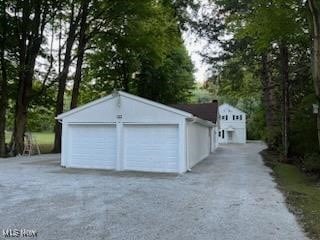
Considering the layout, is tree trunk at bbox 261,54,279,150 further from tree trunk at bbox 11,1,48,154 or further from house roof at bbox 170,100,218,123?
tree trunk at bbox 11,1,48,154

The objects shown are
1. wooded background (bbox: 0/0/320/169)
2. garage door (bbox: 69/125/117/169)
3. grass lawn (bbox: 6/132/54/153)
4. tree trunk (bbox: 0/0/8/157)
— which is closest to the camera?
garage door (bbox: 69/125/117/169)

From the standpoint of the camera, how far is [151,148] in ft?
51.7

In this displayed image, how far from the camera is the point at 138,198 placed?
9.65 m

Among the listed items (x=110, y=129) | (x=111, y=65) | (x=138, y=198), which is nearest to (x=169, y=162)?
(x=110, y=129)

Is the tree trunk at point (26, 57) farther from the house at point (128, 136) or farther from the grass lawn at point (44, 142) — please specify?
the house at point (128, 136)

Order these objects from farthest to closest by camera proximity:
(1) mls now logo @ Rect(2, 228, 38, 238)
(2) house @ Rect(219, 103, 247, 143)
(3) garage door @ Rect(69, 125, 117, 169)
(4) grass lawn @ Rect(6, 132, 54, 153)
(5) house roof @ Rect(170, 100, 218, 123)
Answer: (2) house @ Rect(219, 103, 247, 143), (5) house roof @ Rect(170, 100, 218, 123), (4) grass lawn @ Rect(6, 132, 54, 153), (3) garage door @ Rect(69, 125, 117, 169), (1) mls now logo @ Rect(2, 228, 38, 238)

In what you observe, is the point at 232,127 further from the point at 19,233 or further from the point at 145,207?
the point at 19,233

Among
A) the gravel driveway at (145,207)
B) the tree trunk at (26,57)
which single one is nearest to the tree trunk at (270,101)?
the gravel driveway at (145,207)

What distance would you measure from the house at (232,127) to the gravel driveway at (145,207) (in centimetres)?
4141

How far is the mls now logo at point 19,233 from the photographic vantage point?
6.14m

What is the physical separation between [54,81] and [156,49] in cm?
688

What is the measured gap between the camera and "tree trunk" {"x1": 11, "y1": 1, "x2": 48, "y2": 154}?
74.5ft

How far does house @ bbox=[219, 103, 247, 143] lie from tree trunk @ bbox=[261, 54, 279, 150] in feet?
80.6

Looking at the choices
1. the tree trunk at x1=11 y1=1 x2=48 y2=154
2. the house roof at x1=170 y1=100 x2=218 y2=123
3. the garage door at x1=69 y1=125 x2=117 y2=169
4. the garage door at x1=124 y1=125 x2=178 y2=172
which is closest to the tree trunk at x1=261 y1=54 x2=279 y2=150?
the house roof at x1=170 y1=100 x2=218 y2=123
